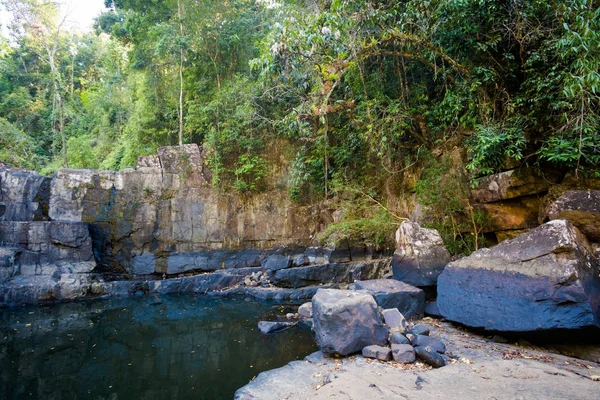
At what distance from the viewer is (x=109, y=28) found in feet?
54.9

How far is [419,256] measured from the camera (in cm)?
665

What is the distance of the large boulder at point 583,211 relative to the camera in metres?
4.89

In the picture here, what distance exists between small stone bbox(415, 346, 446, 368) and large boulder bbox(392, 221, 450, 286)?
2.47 m

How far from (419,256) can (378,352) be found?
2.82 meters

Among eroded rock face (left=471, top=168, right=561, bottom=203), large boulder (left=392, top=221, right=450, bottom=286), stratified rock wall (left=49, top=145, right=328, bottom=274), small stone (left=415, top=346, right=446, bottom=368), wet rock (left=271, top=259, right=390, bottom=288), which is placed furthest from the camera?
stratified rock wall (left=49, top=145, right=328, bottom=274)

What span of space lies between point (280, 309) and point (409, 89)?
6.59 meters

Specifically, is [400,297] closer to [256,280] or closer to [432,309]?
[432,309]

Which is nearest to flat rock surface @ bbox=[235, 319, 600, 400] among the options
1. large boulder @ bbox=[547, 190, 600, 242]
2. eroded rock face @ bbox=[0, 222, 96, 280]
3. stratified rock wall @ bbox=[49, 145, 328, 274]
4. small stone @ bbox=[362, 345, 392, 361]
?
small stone @ bbox=[362, 345, 392, 361]

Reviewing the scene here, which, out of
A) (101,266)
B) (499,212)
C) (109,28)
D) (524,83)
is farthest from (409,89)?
(109,28)

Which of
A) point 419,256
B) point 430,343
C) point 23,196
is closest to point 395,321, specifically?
point 430,343

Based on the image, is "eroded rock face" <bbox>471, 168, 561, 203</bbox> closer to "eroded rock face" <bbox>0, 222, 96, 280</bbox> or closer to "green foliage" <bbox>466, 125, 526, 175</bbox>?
"green foliage" <bbox>466, 125, 526, 175</bbox>

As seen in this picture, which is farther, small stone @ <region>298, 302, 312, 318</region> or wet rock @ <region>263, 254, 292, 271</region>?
wet rock @ <region>263, 254, 292, 271</region>

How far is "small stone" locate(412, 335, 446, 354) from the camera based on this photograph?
4.33 meters

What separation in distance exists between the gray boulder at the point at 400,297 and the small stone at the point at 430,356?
165 cm
